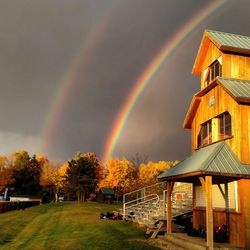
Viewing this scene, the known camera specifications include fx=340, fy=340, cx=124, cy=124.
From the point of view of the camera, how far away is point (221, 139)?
62.1 feet

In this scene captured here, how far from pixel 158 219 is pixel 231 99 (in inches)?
375

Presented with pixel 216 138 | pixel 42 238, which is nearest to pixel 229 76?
pixel 216 138

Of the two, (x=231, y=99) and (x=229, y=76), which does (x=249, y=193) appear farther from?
(x=229, y=76)

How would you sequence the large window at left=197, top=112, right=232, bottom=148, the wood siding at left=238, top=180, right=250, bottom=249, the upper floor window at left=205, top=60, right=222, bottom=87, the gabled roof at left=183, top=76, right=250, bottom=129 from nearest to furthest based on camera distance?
1. the wood siding at left=238, top=180, right=250, bottom=249
2. the gabled roof at left=183, top=76, right=250, bottom=129
3. the large window at left=197, top=112, right=232, bottom=148
4. the upper floor window at left=205, top=60, right=222, bottom=87

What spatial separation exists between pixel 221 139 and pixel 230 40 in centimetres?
675

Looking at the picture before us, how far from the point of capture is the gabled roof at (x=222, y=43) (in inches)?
794

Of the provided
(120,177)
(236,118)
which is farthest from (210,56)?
(120,177)

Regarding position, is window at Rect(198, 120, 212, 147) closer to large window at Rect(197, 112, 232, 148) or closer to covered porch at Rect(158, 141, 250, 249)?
large window at Rect(197, 112, 232, 148)

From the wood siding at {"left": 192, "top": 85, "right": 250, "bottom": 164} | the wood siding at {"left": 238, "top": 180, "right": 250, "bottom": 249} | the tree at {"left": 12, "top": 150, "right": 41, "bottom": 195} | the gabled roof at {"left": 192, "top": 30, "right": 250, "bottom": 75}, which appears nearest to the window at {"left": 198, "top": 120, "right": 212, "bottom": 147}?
the wood siding at {"left": 192, "top": 85, "right": 250, "bottom": 164}

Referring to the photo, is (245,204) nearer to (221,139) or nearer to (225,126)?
(221,139)

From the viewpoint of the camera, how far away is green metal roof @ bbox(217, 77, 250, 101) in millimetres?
17422

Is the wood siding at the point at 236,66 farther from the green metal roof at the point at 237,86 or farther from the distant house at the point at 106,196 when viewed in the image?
the distant house at the point at 106,196

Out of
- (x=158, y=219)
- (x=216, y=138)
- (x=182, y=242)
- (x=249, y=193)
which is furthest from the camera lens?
(x=158, y=219)

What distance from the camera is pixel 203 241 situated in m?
16.8
